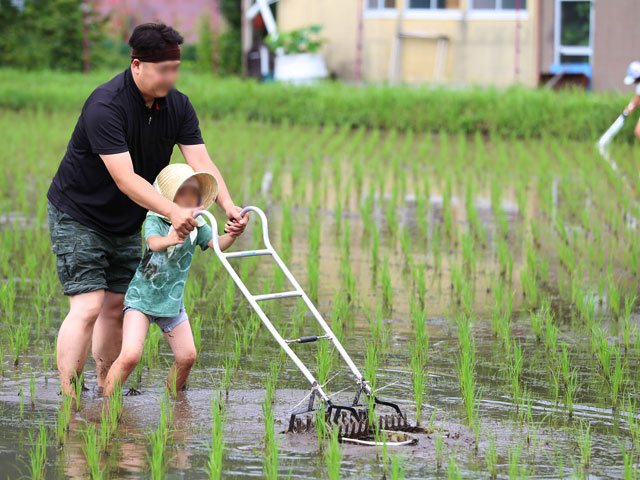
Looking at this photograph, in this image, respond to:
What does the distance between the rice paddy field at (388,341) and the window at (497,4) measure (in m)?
8.55

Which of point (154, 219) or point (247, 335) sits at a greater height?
point (154, 219)

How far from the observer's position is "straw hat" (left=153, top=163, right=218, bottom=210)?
161 inches

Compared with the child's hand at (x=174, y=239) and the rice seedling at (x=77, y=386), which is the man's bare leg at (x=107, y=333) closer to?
the rice seedling at (x=77, y=386)

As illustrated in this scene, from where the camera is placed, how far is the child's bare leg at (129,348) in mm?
4180

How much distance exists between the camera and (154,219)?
4242 millimetres

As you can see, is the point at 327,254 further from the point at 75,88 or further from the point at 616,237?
the point at 75,88

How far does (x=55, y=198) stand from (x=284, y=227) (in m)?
3.81

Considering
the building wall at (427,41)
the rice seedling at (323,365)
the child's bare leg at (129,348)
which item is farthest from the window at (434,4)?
the child's bare leg at (129,348)

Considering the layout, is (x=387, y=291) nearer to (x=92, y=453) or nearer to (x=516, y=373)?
(x=516, y=373)

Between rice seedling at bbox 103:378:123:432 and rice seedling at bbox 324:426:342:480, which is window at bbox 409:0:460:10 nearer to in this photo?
rice seedling at bbox 103:378:123:432

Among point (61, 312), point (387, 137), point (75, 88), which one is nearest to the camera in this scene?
point (61, 312)

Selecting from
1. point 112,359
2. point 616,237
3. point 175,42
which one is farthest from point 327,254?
point 175,42

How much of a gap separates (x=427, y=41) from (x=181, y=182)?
1620cm

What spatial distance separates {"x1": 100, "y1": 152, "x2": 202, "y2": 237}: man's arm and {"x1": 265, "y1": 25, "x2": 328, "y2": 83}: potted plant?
15.5 metres
